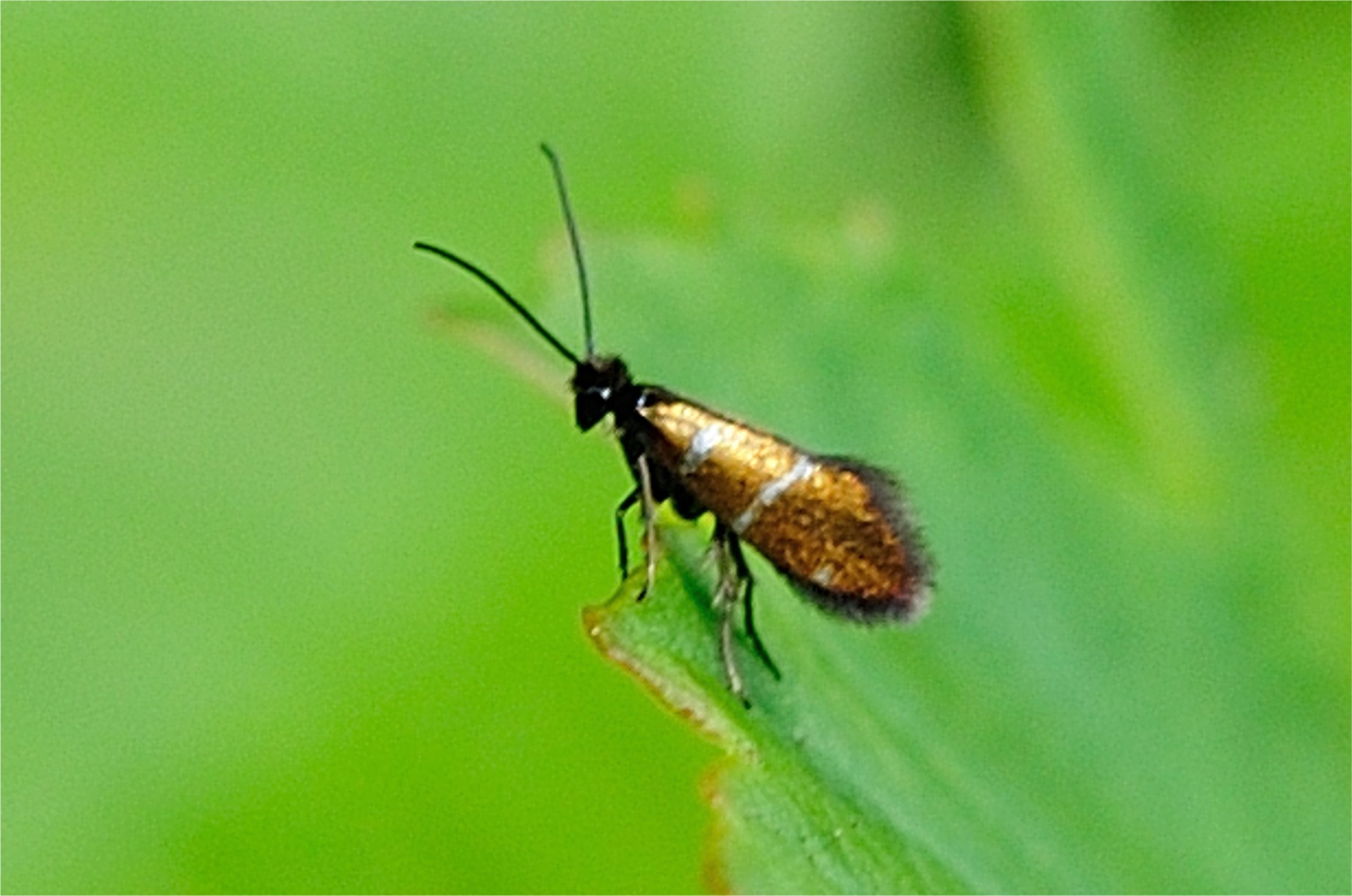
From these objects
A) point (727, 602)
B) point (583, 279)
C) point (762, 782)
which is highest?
point (583, 279)

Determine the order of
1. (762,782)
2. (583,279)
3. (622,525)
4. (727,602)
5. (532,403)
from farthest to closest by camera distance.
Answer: (532,403) < (583,279) < (622,525) < (727,602) < (762,782)

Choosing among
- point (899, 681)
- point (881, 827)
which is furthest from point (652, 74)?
point (881, 827)

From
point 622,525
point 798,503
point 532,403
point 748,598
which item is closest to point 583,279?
point 622,525

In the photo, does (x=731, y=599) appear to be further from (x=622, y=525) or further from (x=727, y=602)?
(x=622, y=525)

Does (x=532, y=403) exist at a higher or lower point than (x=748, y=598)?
higher

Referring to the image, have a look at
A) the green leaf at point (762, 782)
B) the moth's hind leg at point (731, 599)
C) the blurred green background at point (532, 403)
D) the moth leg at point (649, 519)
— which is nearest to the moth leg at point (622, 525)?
the moth leg at point (649, 519)

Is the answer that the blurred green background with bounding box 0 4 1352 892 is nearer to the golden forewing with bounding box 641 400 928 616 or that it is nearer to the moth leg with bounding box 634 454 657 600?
the golden forewing with bounding box 641 400 928 616

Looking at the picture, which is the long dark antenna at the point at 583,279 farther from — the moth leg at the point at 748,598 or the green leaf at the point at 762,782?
the green leaf at the point at 762,782
